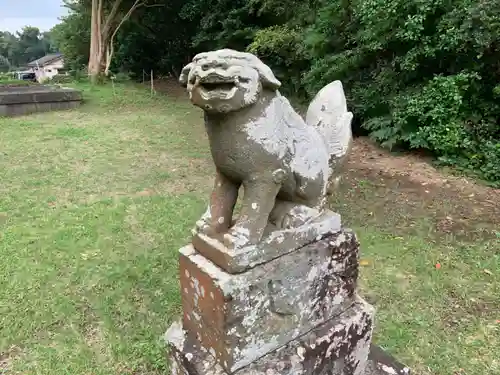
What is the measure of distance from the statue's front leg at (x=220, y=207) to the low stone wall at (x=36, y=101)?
29.6ft

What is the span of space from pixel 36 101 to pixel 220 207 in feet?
30.3

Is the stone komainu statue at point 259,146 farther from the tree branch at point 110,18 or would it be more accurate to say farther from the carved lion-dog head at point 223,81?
the tree branch at point 110,18

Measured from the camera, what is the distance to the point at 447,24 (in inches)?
202

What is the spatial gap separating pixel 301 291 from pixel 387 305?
1305 millimetres

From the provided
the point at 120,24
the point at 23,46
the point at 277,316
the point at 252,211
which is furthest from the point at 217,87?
the point at 23,46

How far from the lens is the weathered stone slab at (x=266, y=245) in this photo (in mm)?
1525

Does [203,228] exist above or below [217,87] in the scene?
below

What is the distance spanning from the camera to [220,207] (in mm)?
1665

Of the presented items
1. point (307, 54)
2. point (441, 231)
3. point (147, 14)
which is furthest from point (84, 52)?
point (441, 231)

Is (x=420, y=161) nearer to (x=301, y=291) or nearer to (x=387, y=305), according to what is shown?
(x=387, y=305)

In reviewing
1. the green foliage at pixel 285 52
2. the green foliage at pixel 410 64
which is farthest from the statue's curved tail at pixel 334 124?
the green foliage at pixel 285 52

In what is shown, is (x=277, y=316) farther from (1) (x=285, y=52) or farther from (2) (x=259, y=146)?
(1) (x=285, y=52)

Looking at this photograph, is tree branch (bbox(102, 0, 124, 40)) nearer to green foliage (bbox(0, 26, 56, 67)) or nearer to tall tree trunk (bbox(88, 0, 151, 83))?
tall tree trunk (bbox(88, 0, 151, 83))

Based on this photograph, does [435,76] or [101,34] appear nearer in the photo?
A: [435,76]
